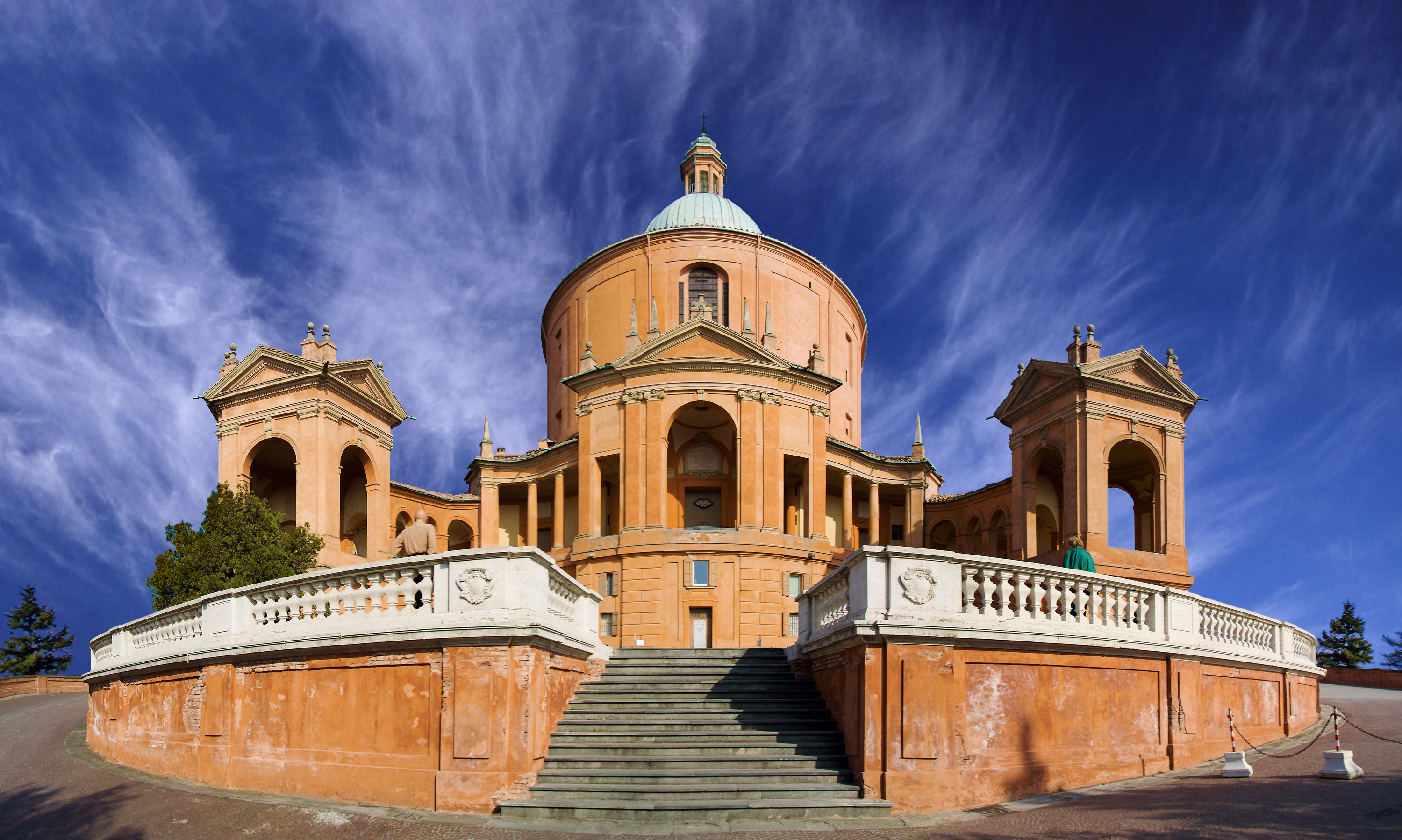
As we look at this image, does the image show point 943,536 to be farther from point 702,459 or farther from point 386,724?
point 386,724

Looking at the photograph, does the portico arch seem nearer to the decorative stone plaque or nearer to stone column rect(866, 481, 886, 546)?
stone column rect(866, 481, 886, 546)

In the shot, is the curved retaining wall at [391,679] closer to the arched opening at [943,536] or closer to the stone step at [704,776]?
the stone step at [704,776]

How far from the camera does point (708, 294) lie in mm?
37094

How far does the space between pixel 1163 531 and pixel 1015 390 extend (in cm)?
604

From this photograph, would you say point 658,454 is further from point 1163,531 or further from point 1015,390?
point 1163,531

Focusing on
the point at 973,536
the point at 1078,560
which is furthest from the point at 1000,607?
the point at 973,536

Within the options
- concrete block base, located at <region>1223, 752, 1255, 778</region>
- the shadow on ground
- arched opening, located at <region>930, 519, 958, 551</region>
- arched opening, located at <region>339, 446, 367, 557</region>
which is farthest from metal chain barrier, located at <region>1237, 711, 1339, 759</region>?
arched opening, located at <region>339, 446, 367, 557</region>

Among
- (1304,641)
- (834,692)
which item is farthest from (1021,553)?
(834,692)

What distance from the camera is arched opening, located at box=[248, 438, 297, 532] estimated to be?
3391 cm

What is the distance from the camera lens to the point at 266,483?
35875 millimetres

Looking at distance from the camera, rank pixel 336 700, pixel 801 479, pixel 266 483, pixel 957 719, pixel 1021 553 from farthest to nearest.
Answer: pixel 266 483, pixel 801 479, pixel 1021 553, pixel 336 700, pixel 957 719

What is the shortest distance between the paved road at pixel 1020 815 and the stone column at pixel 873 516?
2006 cm

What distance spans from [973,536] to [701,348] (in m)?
15.6

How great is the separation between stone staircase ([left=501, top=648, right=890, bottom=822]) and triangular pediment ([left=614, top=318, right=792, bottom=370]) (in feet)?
46.1
